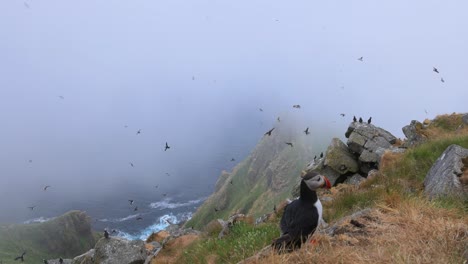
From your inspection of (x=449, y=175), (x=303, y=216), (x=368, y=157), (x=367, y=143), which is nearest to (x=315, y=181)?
(x=303, y=216)

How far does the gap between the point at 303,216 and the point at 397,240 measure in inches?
86.6

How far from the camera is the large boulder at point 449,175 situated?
10.7 metres

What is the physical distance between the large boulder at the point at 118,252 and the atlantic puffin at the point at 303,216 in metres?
14.1

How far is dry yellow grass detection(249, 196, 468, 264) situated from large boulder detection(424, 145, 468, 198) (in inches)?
99.9

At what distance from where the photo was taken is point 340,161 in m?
29.1

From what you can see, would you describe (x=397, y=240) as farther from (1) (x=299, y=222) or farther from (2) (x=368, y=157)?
(2) (x=368, y=157)

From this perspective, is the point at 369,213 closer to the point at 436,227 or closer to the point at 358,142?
the point at 436,227

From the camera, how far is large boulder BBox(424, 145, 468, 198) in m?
10.7

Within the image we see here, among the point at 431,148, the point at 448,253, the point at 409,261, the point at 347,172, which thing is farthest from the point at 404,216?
the point at 347,172

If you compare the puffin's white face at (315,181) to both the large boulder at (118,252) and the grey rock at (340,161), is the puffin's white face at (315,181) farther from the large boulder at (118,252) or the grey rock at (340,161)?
the grey rock at (340,161)

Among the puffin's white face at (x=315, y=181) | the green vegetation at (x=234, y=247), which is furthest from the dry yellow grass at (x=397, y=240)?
the green vegetation at (x=234, y=247)

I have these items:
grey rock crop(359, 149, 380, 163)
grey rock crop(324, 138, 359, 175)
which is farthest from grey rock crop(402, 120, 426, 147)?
grey rock crop(324, 138, 359, 175)

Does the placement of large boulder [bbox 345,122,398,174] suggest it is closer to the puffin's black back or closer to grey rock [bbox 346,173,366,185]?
grey rock [bbox 346,173,366,185]

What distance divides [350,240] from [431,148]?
1261 centimetres
